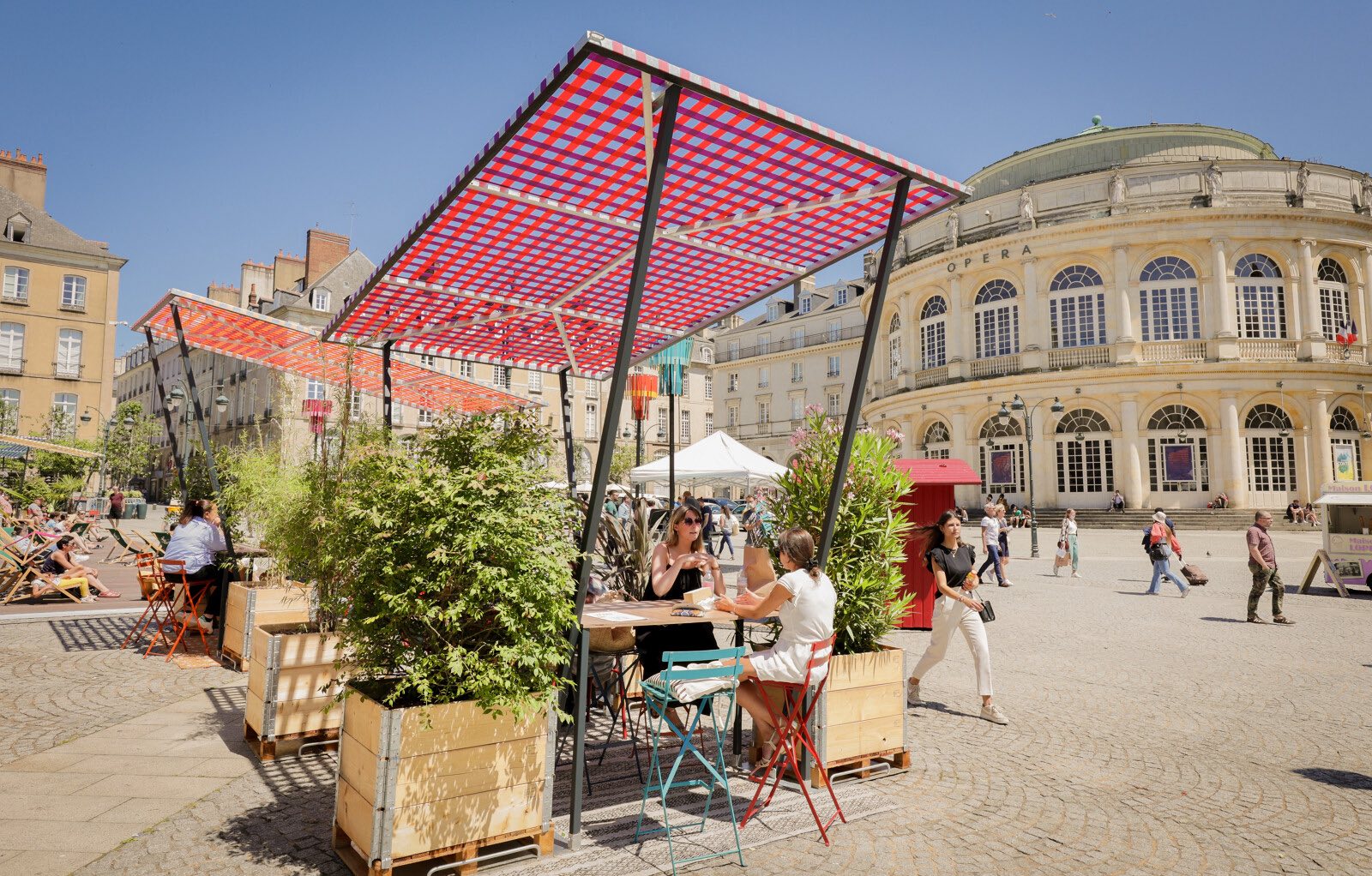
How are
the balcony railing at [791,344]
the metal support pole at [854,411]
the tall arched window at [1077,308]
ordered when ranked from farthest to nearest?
1. the balcony railing at [791,344]
2. the tall arched window at [1077,308]
3. the metal support pole at [854,411]

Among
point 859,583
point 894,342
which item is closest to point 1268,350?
point 894,342

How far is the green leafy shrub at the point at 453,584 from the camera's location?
10.9ft

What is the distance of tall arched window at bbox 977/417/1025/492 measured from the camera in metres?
36.8

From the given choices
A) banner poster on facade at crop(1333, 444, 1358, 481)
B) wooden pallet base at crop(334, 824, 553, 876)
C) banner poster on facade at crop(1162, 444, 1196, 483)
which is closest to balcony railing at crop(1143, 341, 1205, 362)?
banner poster on facade at crop(1162, 444, 1196, 483)

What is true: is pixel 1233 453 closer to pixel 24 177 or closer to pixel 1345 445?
pixel 1345 445

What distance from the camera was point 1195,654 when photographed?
877 centimetres

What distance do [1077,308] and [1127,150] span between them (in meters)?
9.17

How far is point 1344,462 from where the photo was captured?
1332 inches

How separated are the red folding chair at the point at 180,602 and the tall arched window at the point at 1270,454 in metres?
38.1

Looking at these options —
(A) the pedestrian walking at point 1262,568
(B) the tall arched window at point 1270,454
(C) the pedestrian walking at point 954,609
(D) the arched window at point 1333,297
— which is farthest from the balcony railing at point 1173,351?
(C) the pedestrian walking at point 954,609

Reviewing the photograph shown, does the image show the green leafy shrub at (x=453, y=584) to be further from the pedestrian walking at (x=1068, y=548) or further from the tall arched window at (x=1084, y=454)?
the tall arched window at (x=1084, y=454)

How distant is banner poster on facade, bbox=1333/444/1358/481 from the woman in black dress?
128ft

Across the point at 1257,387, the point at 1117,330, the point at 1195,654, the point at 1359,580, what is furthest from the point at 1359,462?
the point at 1195,654

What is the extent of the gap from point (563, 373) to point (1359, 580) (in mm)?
15089
